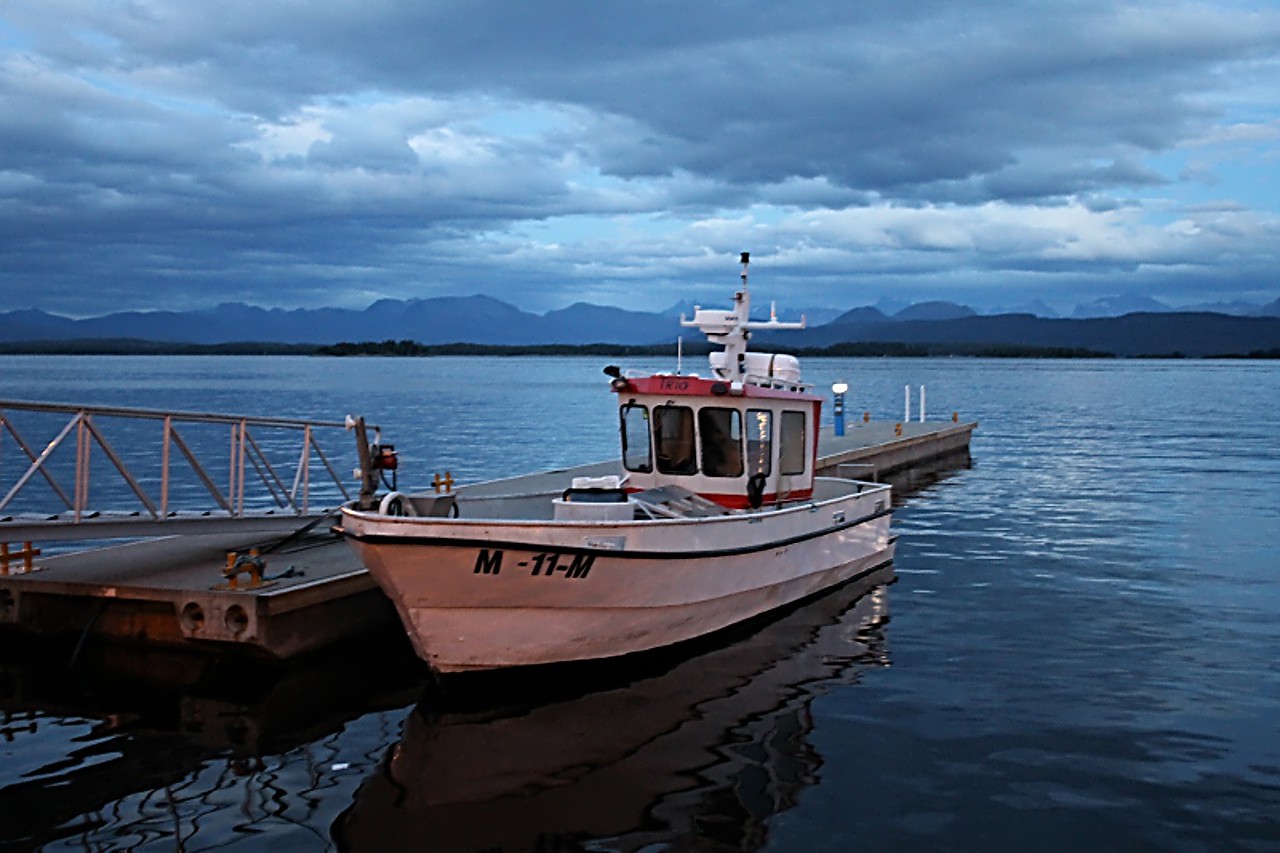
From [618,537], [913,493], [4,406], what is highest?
[4,406]

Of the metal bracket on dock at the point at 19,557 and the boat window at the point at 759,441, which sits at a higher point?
the boat window at the point at 759,441

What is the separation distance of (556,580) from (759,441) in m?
4.09

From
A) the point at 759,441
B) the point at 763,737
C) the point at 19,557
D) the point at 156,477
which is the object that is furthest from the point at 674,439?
the point at 156,477

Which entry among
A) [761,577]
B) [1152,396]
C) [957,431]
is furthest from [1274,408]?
[761,577]

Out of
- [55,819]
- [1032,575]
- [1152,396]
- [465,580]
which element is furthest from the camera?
[1152,396]

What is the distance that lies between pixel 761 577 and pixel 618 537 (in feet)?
9.66

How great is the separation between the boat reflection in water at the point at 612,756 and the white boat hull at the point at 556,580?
0.38 m

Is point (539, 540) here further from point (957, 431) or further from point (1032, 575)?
point (957, 431)

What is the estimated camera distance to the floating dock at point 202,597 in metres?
10.7

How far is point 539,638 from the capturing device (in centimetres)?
1031

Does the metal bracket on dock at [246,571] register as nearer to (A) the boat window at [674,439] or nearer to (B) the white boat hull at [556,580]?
(B) the white boat hull at [556,580]

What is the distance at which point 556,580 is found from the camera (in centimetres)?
1001

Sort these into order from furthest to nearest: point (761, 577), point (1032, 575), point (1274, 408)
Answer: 1. point (1274, 408)
2. point (1032, 575)
3. point (761, 577)

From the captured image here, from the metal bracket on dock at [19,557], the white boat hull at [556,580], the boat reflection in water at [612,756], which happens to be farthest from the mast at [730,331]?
the metal bracket on dock at [19,557]
